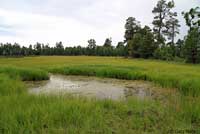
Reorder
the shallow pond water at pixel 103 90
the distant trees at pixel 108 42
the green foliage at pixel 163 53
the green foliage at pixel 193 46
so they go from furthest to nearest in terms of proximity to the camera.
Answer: the distant trees at pixel 108 42 → the green foliage at pixel 163 53 → the green foliage at pixel 193 46 → the shallow pond water at pixel 103 90

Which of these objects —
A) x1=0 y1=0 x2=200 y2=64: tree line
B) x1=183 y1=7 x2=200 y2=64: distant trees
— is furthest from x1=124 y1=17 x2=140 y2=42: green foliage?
x1=183 y1=7 x2=200 y2=64: distant trees

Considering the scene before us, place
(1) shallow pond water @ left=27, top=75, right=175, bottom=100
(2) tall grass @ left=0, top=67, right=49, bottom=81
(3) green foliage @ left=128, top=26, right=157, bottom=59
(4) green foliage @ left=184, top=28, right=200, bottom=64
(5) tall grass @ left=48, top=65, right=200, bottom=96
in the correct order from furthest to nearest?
(3) green foliage @ left=128, top=26, right=157, bottom=59
(4) green foliage @ left=184, top=28, right=200, bottom=64
(2) tall grass @ left=0, top=67, right=49, bottom=81
(5) tall grass @ left=48, top=65, right=200, bottom=96
(1) shallow pond water @ left=27, top=75, right=175, bottom=100

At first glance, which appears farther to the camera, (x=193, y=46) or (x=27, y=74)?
(x=193, y=46)

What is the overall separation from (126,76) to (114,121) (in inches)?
455

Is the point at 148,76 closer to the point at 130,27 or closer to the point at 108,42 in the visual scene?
the point at 130,27

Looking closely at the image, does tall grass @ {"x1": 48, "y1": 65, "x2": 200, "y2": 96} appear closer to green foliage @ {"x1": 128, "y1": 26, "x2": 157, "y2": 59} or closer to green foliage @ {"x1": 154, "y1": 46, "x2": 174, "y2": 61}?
green foliage @ {"x1": 154, "y1": 46, "x2": 174, "y2": 61}

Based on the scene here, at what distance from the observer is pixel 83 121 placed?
4926 millimetres

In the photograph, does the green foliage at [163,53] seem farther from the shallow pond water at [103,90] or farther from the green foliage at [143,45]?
the shallow pond water at [103,90]

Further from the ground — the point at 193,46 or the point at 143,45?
the point at 143,45

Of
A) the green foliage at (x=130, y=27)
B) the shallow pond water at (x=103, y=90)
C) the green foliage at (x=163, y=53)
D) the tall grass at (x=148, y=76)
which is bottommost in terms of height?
the shallow pond water at (x=103, y=90)

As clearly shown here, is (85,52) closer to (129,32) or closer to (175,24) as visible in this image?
(129,32)

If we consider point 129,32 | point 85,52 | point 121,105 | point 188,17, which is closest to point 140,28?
point 129,32

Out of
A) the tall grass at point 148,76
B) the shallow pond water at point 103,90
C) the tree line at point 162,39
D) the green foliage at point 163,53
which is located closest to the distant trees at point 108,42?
the tree line at point 162,39

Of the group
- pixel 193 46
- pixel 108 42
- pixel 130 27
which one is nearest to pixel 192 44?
pixel 193 46
